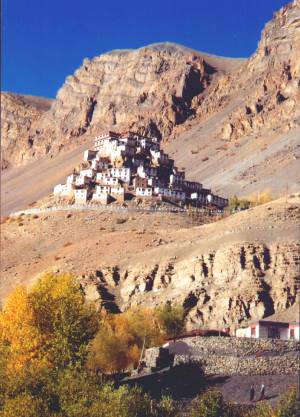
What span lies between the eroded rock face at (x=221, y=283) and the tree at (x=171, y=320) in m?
1.08

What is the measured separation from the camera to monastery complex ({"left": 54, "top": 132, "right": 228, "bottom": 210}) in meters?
68.2

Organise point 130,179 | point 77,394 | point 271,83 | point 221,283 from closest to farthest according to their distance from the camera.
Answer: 1. point 77,394
2. point 221,283
3. point 130,179
4. point 271,83

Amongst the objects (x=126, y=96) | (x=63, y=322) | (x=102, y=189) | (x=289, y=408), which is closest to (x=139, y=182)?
(x=102, y=189)

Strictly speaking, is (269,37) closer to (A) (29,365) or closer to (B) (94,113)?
(B) (94,113)

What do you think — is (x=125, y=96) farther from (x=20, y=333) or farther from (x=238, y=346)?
(x=238, y=346)

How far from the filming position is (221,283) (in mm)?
39219

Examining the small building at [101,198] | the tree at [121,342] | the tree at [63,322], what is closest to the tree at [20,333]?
the tree at [63,322]

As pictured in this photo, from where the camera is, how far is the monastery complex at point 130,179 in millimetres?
68250

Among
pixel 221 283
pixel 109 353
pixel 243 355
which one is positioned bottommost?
pixel 109 353

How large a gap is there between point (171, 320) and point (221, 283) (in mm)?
5506

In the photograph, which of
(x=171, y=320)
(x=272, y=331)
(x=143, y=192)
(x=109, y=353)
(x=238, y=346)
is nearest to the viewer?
(x=238, y=346)

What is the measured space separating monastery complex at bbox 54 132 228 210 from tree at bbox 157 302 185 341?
30.9m

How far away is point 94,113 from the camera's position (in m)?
138

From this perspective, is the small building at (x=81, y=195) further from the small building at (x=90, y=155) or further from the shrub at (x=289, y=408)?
the shrub at (x=289, y=408)
